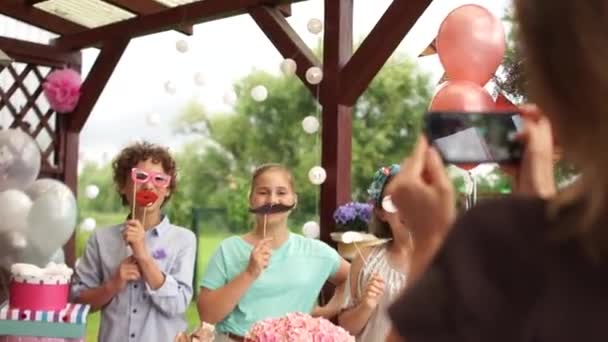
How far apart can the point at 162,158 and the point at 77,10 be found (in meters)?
2.88

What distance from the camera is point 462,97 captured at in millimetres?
2219

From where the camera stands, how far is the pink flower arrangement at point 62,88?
514 centimetres

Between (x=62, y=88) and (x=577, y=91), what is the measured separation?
4.95 meters

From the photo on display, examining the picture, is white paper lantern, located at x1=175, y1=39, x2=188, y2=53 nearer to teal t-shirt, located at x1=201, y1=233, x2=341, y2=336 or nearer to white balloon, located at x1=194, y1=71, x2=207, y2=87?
white balloon, located at x1=194, y1=71, x2=207, y2=87

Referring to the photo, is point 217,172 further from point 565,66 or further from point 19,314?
point 565,66

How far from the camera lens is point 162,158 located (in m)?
2.50

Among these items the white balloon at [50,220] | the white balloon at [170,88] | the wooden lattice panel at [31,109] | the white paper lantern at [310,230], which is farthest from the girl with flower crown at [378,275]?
the wooden lattice panel at [31,109]

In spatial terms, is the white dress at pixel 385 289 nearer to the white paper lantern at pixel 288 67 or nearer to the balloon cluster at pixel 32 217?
the white paper lantern at pixel 288 67

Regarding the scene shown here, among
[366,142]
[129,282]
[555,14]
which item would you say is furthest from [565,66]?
[366,142]

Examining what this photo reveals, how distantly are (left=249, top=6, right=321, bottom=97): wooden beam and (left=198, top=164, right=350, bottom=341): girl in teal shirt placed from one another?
1.27 metres

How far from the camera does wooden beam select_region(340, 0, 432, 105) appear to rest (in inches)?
123

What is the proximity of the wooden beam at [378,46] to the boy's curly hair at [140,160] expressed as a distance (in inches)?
40.9

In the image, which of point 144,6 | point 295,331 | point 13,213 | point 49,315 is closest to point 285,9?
point 144,6

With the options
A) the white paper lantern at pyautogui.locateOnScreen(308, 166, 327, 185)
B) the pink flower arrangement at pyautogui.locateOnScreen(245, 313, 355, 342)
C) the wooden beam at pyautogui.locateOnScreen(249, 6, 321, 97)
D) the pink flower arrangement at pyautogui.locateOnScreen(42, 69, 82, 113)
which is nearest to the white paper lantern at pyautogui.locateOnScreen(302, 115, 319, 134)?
the white paper lantern at pyautogui.locateOnScreen(308, 166, 327, 185)
